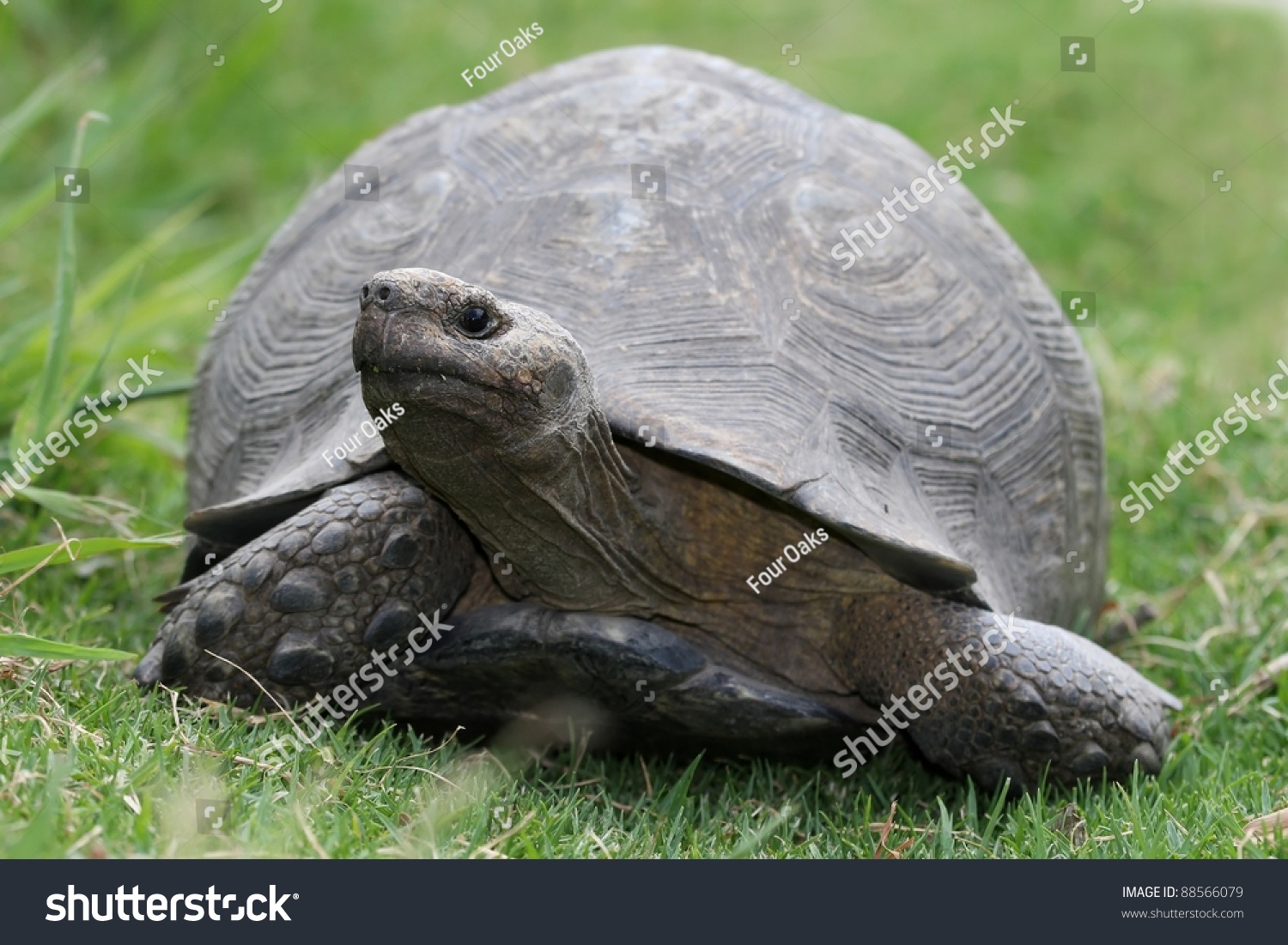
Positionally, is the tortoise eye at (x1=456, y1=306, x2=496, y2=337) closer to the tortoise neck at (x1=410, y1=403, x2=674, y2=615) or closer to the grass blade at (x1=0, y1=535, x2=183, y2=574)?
the tortoise neck at (x1=410, y1=403, x2=674, y2=615)

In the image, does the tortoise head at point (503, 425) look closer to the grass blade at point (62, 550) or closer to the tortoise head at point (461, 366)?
the tortoise head at point (461, 366)

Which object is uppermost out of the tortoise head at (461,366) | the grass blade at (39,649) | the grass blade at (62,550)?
the tortoise head at (461,366)

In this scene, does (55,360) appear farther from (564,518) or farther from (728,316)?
(728,316)

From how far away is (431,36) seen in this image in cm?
1045

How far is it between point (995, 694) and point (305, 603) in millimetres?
1670

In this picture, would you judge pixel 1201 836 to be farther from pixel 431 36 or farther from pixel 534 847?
pixel 431 36

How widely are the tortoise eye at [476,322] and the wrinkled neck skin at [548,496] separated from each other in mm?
143

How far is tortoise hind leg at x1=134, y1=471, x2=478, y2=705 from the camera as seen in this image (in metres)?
3.58

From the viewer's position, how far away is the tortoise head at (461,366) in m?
3.16

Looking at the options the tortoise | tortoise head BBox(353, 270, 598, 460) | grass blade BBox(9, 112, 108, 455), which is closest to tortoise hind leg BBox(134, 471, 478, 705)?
the tortoise

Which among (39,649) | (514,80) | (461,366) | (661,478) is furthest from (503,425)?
(514,80)

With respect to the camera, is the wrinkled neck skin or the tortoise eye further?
the wrinkled neck skin

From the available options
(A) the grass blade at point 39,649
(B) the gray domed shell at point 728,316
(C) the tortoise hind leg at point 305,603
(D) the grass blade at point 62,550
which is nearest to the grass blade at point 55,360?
(B) the gray domed shell at point 728,316
